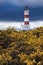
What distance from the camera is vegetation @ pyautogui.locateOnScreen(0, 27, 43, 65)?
20.8 m

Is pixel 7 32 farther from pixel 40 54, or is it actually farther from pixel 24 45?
pixel 40 54

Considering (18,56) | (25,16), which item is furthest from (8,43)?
(25,16)

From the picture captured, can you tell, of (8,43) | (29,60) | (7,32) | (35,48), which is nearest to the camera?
(29,60)

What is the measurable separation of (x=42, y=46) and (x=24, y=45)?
1.16 meters

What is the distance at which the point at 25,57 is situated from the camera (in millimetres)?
21078

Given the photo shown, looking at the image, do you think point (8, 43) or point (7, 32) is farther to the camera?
point (7, 32)

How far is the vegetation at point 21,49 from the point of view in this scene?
820 inches

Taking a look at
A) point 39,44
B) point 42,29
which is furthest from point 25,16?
point 39,44

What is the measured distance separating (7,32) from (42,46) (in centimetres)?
607

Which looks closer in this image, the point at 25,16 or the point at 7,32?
the point at 7,32

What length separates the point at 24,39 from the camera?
25391 millimetres

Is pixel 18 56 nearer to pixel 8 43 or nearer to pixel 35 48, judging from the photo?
pixel 35 48

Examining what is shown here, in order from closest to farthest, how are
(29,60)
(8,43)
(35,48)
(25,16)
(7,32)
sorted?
(29,60) → (35,48) → (8,43) → (7,32) → (25,16)

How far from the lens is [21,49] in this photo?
73.5ft
